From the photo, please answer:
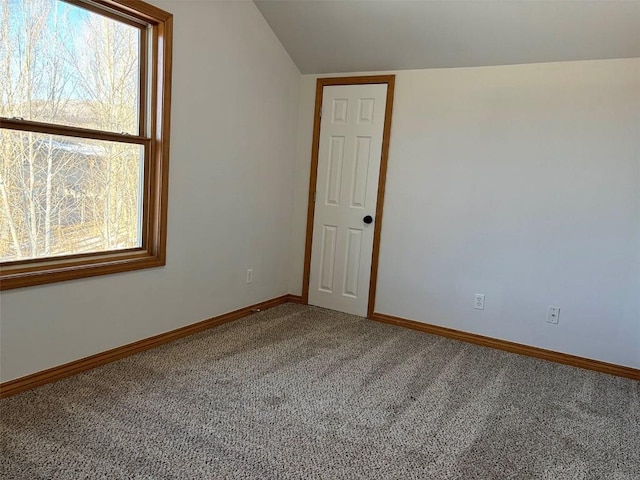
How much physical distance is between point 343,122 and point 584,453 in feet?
9.26

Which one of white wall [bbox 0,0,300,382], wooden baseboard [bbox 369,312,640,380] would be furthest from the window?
wooden baseboard [bbox 369,312,640,380]

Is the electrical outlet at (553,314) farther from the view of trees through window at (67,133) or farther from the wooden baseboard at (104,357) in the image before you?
the view of trees through window at (67,133)

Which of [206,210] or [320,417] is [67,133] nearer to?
[206,210]

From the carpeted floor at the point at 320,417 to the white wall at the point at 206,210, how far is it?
0.23 m

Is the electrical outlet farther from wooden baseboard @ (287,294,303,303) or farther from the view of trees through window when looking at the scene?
the view of trees through window

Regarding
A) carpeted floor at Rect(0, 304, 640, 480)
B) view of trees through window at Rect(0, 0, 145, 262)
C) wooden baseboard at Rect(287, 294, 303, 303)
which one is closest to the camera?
carpeted floor at Rect(0, 304, 640, 480)

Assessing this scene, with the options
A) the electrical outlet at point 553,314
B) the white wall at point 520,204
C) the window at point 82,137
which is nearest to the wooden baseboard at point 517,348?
the white wall at point 520,204

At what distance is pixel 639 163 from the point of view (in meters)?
2.91

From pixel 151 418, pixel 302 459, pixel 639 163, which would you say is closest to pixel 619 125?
pixel 639 163

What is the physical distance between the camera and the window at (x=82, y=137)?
2225 millimetres

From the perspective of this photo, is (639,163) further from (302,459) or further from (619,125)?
(302,459)

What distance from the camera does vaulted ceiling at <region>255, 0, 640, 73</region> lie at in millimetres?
2752

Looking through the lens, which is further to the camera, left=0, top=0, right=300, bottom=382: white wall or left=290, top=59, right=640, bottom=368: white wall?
left=290, top=59, right=640, bottom=368: white wall

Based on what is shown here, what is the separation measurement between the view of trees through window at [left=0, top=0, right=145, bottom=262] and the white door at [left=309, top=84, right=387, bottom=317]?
1653 mm
